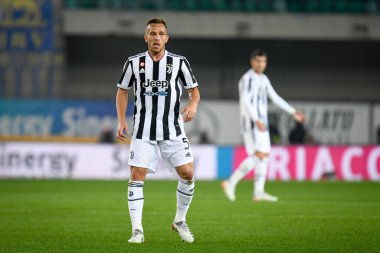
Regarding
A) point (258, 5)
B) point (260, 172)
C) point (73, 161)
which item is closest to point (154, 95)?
point (260, 172)

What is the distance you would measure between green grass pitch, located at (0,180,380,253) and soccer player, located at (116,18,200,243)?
537mm

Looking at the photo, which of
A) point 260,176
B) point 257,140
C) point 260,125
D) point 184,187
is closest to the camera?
point 184,187

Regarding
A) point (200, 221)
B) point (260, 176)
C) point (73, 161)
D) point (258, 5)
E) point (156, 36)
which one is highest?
point (258, 5)

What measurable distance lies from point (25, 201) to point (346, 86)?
22.3 m

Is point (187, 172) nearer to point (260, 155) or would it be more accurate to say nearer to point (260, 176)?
point (260, 155)

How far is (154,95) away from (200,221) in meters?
2.69

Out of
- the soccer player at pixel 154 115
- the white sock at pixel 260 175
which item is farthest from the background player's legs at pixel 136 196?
the white sock at pixel 260 175

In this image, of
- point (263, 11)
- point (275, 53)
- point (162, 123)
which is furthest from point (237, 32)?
point (162, 123)

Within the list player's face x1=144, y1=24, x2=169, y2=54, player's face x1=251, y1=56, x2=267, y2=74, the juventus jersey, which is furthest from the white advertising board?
player's face x1=144, y1=24, x2=169, y2=54

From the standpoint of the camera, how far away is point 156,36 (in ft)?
27.0

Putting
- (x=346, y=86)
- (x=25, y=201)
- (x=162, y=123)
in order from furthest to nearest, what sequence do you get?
(x=346, y=86) < (x=25, y=201) < (x=162, y=123)

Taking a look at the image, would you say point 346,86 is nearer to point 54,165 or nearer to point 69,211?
point 54,165

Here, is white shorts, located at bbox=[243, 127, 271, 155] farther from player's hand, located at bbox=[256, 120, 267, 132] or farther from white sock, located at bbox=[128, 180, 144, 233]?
white sock, located at bbox=[128, 180, 144, 233]

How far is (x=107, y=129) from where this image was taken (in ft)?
87.4
